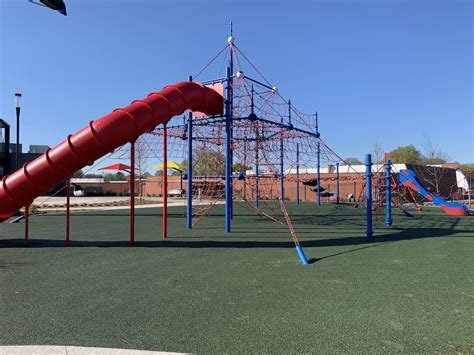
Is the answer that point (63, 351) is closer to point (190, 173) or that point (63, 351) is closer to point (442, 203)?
point (190, 173)

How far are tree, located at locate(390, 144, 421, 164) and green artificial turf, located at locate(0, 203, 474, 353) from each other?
6566cm

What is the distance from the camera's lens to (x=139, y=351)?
417 centimetres

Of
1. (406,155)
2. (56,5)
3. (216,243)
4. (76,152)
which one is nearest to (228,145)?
(216,243)

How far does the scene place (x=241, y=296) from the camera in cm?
621

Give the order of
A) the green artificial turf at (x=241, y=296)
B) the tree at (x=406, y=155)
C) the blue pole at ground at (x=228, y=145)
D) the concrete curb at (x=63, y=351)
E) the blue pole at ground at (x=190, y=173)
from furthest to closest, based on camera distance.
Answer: the tree at (x=406, y=155) < the blue pole at ground at (x=190, y=173) < the blue pole at ground at (x=228, y=145) < the green artificial turf at (x=241, y=296) < the concrete curb at (x=63, y=351)

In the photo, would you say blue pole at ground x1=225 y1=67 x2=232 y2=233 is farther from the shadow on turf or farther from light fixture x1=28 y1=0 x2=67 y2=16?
light fixture x1=28 y1=0 x2=67 y2=16

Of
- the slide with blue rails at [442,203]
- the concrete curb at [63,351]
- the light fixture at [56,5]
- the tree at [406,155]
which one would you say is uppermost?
the tree at [406,155]

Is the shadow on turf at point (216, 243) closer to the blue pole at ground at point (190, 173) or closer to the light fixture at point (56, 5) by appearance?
the blue pole at ground at point (190, 173)

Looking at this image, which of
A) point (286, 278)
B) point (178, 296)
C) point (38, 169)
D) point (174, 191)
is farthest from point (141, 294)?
point (174, 191)

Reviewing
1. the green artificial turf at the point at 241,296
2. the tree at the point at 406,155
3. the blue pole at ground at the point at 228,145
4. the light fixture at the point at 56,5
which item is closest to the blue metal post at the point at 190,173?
the blue pole at ground at the point at 228,145

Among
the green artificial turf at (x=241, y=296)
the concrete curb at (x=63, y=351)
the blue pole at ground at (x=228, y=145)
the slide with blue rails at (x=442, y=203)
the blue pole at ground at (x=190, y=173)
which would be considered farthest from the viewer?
the slide with blue rails at (x=442, y=203)

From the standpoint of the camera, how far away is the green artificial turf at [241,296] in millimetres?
4517

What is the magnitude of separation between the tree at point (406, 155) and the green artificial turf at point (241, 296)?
2585 inches

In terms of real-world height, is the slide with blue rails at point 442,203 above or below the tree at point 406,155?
below
